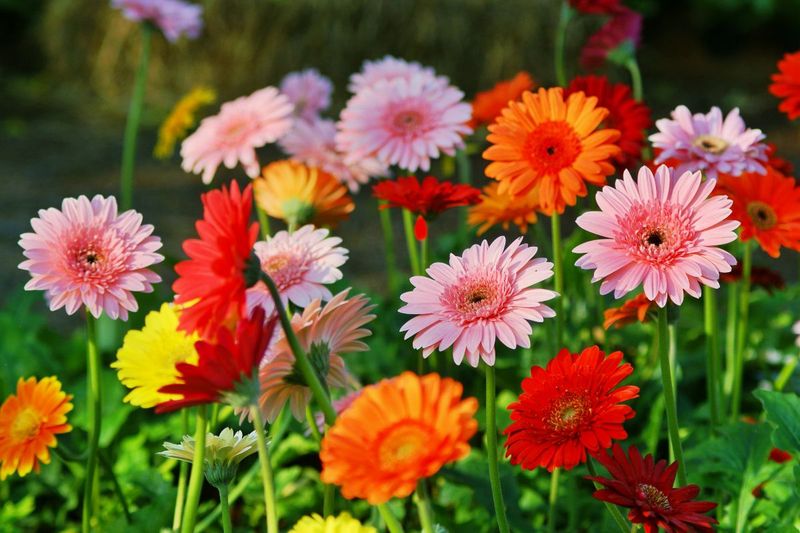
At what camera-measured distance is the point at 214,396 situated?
69cm

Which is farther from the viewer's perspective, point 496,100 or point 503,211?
point 496,100

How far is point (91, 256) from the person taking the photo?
866mm

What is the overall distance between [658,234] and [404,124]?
1.76ft

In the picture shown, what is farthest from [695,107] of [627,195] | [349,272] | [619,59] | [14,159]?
[627,195]

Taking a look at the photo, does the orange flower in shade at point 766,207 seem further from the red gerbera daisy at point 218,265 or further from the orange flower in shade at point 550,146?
the red gerbera daisy at point 218,265

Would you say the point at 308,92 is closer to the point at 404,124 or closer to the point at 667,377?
the point at 404,124

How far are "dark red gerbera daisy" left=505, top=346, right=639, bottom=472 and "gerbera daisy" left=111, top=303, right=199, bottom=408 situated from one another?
0.31m

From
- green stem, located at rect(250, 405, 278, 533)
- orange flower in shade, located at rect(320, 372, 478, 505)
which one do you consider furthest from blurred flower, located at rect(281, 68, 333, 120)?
orange flower in shade, located at rect(320, 372, 478, 505)

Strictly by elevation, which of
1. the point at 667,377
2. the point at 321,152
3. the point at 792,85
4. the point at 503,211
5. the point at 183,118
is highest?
the point at 183,118

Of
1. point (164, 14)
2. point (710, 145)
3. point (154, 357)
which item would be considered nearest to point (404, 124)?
point (710, 145)

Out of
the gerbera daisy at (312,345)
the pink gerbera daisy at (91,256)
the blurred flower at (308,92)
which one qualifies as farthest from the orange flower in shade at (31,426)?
the blurred flower at (308,92)

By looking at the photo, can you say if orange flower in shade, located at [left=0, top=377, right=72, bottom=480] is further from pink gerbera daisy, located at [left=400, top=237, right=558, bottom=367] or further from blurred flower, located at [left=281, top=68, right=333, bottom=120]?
blurred flower, located at [left=281, top=68, right=333, bottom=120]

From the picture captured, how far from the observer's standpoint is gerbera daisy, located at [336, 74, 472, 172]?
123 cm

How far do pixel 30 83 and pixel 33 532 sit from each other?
495cm
